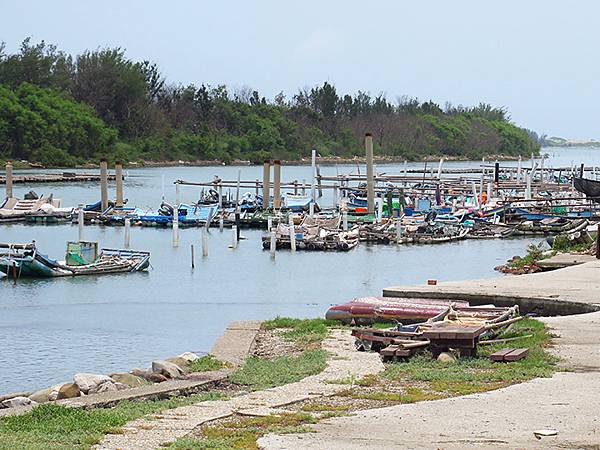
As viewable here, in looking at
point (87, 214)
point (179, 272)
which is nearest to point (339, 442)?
point (179, 272)

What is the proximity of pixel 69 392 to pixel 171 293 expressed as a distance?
21.1 m

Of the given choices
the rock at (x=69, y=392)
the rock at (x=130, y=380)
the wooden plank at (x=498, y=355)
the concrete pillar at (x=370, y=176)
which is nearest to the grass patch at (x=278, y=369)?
the rock at (x=130, y=380)

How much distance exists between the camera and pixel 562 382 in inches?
528

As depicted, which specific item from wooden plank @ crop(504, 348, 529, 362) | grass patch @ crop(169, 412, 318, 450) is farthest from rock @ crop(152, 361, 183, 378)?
wooden plank @ crop(504, 348, 529, 362)

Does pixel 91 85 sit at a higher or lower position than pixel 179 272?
higher

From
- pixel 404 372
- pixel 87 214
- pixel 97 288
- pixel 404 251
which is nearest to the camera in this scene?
pixel 404 372

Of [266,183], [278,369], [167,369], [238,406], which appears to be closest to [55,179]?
[266,183]

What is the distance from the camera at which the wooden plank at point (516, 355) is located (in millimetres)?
14881

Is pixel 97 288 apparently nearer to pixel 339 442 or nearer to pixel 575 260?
pixel 575 260

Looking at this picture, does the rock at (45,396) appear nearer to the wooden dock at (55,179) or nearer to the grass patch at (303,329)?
the grass patch at (303,329)

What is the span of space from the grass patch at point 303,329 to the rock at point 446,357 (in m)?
3.05

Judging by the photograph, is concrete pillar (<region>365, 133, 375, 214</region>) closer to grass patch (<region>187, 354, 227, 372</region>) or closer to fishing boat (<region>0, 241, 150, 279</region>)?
fishing boat (<region>0, 241, 150, 279</region>)

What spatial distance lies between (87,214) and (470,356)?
1967 inches

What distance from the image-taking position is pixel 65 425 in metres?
A: 11.5
